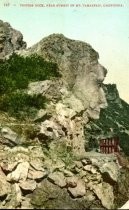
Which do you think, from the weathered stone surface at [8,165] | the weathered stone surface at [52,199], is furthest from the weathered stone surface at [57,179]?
the weathered stone surface at [8,165]

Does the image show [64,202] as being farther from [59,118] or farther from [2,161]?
[59,118]

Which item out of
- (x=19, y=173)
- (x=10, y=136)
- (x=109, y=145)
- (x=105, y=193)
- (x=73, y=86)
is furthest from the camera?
(x=109, y=145)

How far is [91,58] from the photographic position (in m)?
25.2

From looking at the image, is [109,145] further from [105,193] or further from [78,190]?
[78,190]

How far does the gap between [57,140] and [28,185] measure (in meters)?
3.51

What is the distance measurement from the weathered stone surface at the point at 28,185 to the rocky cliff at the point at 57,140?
3 cm

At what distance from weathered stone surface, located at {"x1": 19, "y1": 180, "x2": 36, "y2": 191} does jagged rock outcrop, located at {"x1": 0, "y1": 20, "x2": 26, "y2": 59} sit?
13.2 m

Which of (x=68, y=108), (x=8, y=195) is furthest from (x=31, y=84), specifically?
(x=8, y=195)

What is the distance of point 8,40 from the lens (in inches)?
1184

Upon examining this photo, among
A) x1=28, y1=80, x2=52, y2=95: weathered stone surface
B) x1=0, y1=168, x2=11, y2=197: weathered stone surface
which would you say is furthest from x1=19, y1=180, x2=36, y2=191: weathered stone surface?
x1=28, y1=80, x2=52, y2=95: weathered stone surface

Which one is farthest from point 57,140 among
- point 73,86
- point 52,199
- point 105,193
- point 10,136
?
point 73,86

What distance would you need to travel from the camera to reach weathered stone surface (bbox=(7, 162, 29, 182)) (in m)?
16.1

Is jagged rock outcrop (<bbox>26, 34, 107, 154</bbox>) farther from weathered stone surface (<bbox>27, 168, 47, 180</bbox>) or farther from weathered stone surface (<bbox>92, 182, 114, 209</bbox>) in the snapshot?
weathered stone surface (<bbox>27, 168, 47, 180</bbox>)

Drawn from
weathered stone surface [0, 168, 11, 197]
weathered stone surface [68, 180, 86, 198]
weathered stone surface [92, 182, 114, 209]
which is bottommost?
weathered stone surface [92, 182, 114, 209]
